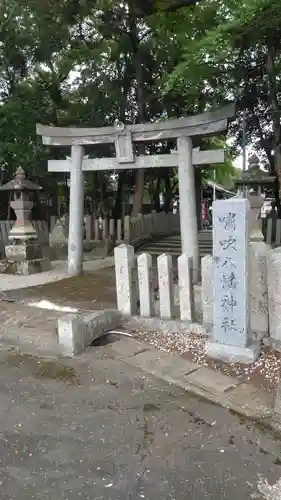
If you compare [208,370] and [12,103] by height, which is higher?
[12,103]

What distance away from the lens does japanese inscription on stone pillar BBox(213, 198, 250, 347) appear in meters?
3.83

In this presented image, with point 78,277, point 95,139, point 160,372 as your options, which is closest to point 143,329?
point 160,372

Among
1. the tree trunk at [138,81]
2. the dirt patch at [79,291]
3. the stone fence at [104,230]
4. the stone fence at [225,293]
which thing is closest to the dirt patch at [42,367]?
the stone fence at [225,293]

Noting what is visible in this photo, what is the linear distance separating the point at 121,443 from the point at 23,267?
7601 mm

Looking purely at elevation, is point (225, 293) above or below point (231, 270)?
below

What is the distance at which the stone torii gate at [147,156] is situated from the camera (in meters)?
7.85

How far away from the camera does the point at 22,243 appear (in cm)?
1010

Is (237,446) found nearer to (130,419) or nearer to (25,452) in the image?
(130,419)

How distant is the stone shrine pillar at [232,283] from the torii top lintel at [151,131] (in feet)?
13.7

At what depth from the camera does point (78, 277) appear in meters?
8.88

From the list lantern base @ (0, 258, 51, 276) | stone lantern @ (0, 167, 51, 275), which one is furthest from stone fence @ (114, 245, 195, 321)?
stone lantern @ (0, 167, 51, 275)

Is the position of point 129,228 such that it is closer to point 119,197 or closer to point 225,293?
point 119,197

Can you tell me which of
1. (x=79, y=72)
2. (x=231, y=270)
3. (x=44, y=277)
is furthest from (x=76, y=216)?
(x=79, y=72)

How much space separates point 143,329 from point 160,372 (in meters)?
1.20
